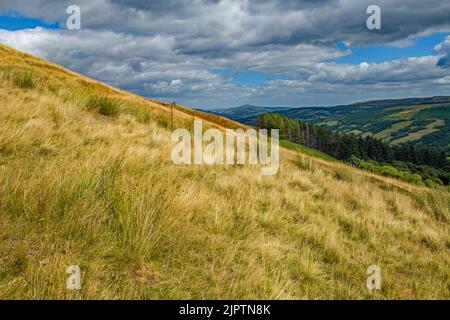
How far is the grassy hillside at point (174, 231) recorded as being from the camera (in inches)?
144

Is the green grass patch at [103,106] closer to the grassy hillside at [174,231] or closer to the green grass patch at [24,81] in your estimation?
the green grass patch at [24,81]

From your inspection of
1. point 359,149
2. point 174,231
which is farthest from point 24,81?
point 359,149

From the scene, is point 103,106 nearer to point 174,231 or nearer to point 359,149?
point 174,231

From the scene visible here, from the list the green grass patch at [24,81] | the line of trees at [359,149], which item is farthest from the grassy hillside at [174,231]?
the line of trees at [359,149]

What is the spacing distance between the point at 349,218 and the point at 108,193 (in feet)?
16.3

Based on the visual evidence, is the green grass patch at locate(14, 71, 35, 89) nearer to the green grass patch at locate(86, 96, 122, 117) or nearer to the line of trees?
the green grass patch at locate(86, 96, 122, 117)

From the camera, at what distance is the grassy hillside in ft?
12.0

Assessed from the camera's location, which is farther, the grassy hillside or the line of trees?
the line of trees

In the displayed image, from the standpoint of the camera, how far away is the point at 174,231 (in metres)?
4.76

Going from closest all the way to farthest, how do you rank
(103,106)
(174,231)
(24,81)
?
(174,231), (103,106), (24,81)

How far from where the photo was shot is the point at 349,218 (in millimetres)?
7391

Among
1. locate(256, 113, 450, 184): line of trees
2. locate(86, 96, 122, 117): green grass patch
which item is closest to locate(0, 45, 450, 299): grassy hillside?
locate(86, 96, 122, 117): green grass patch
